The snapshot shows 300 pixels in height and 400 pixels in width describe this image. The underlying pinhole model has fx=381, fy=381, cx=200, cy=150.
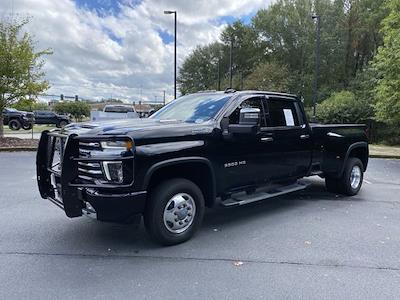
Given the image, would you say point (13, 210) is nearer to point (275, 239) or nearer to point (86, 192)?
point (86, 192)

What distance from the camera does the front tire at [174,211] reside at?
14.0ft

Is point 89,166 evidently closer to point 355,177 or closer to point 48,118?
point 355,177

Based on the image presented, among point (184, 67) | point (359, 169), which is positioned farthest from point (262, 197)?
point (184, 67)

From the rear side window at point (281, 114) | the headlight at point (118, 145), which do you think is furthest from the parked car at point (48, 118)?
the headlight at point (118, 145)

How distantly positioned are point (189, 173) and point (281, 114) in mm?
2061

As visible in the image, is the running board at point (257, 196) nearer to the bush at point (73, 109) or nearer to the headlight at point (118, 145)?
the headlight at point (118, 145)

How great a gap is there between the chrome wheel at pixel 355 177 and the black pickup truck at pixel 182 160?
3.36 ft

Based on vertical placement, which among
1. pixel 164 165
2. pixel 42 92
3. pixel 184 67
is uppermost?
pixel 184 67

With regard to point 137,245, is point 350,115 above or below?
above

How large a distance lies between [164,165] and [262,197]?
71.4 inches

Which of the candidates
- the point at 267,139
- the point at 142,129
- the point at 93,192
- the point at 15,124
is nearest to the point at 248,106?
the point at 267,139

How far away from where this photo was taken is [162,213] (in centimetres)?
430

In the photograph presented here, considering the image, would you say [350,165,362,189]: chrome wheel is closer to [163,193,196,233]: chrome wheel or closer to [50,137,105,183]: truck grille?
[163,193,196,233]: chrome wheel

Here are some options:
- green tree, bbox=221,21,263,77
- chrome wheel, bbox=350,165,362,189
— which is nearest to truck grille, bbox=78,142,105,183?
chrome wheel, bbox=350,165,362,189
